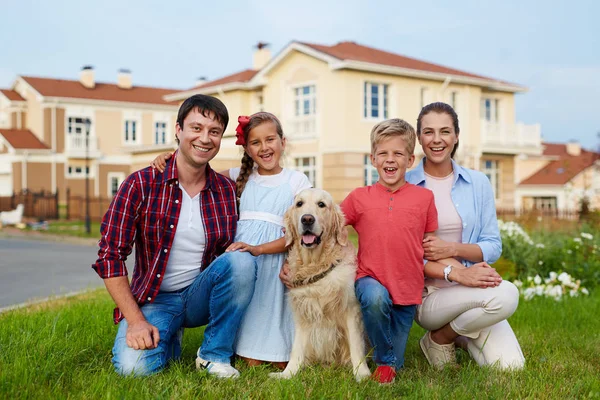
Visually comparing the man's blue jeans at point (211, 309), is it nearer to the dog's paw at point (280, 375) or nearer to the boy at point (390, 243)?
the dog's paw at point (280, 375)

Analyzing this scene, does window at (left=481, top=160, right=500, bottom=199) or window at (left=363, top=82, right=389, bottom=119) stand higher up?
window at (left=363, top=82, right=389, bottom=119)

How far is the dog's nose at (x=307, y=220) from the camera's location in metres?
4.21

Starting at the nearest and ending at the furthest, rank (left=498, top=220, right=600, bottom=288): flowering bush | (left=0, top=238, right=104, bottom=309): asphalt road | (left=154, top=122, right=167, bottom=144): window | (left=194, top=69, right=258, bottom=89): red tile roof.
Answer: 1. (left=498, top=220, right=600, bottom=288): flowering bush
2. (left=0, top=238, right=104, bottom=309): asphalt road
3. (left=194, top=69, right=258, bottom=89): red tile roof
4. (left=154, top=122, right=167, bottom=144): window

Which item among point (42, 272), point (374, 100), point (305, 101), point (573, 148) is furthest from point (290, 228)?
point (573, 148)

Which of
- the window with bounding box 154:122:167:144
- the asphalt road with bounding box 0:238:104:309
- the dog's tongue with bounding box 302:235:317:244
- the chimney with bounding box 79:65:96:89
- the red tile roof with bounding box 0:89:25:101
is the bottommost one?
the asphalt road with bounding box 0:238:104:309

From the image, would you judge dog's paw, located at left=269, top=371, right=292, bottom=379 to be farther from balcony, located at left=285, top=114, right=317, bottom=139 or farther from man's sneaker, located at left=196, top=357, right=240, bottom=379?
balcony, located at left=285, top=114, right=317, bottom=139

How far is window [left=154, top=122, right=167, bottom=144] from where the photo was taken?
45.5 meters

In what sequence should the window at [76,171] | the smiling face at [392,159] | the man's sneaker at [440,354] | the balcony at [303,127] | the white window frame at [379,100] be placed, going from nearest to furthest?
the smiling face at [392,159], the man's sneaker at [440,354], the white window frame at [379,100], the balcony at [303,127], the window at [76,171]

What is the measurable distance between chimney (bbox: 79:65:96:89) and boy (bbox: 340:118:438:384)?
43170 mm

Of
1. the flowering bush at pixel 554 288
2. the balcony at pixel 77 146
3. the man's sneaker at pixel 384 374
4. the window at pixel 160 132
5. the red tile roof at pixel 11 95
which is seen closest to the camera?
the man's sneaker at pixel 384 374

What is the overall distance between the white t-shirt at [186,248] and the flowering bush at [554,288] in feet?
14.0

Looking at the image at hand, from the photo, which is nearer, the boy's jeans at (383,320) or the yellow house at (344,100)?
the boy's jeans at (383,320)

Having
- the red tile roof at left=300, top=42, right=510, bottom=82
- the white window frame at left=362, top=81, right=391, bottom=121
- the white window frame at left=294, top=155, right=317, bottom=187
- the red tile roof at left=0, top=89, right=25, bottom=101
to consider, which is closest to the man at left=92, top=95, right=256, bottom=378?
the red tile roof at left=300, top=42, right=510, bottom=82

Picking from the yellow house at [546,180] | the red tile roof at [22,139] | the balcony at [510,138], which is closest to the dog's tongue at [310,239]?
the balcony at [510,138]
